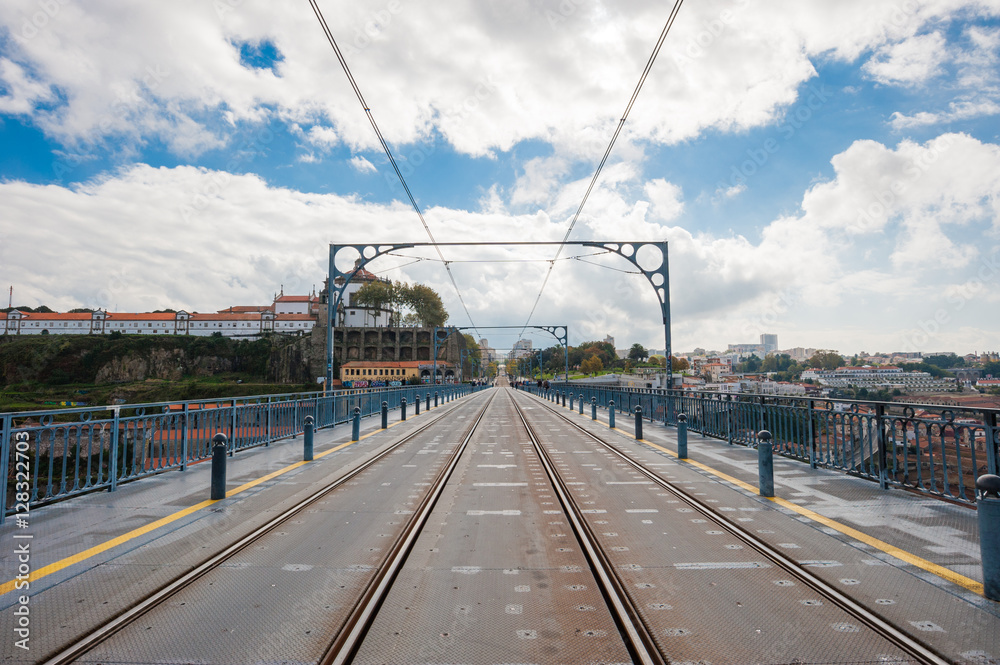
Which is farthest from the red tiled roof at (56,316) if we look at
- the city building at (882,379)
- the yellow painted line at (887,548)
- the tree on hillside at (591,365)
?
the yellow painted line at (887,548)

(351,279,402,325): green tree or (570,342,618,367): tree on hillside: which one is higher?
(351,279,402,325): green tree

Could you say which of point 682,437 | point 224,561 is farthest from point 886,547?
point 224,561

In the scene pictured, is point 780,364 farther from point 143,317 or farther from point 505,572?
point 143,317

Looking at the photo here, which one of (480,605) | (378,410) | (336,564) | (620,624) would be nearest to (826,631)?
(620,624)

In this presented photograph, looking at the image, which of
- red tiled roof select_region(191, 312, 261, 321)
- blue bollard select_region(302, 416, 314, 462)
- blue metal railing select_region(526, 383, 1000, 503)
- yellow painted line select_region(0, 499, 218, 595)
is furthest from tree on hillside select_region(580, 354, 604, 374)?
yellow painted line select_region(0, 499, 218, 595)

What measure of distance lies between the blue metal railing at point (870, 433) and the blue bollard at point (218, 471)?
28.7 ft

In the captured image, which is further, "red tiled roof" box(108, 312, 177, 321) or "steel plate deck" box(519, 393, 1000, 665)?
"red tiled roof" box(108, 312, 177, 321)

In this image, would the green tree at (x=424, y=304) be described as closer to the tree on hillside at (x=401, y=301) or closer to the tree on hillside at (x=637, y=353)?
the tree on hillside at (x=401, y=301)

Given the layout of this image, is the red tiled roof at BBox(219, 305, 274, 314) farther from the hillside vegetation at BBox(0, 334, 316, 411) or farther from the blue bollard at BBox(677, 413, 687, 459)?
the blue bollard at BBox(677, 413, 687, 459)

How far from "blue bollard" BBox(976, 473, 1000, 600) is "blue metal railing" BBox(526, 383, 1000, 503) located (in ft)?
4.22

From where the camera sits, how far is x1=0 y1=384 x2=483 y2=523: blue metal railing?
18.8ft

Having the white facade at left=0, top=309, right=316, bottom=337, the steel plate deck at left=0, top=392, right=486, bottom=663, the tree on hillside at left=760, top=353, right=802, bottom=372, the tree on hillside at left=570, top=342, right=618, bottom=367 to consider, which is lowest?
the steel plate deck at left=0, top=392, right=486, bottom=663

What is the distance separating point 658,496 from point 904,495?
11.0 feet

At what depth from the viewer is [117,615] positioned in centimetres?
348
